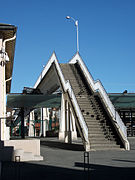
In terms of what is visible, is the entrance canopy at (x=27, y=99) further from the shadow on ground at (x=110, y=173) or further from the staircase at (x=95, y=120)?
the shadow on ground at (x=110, y=173)

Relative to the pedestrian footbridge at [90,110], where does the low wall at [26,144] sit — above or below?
below

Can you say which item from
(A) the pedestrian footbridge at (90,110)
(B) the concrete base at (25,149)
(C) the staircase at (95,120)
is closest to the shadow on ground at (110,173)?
(B) the concrete base at (25,149)

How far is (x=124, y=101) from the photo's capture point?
27250 mm

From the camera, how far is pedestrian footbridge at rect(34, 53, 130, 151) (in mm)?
15312

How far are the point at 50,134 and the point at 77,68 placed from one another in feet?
56.5

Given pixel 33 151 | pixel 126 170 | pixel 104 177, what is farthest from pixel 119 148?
pixel 104 177

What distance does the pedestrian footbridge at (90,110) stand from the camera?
1531cm

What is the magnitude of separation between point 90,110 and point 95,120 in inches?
41.6

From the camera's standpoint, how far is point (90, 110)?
17.9m

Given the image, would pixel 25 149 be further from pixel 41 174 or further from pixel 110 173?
pixel 110 173

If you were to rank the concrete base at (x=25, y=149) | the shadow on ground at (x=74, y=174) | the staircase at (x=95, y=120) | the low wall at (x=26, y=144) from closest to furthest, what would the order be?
the shadow on ground at (x=74, y=174), the concrete base at (x=25, y=149), the low wall at (x=26, y=144), the staircase at (x=95, y=120)

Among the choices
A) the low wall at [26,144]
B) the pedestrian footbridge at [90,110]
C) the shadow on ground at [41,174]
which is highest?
the pedestrian footbridge at [90,110]

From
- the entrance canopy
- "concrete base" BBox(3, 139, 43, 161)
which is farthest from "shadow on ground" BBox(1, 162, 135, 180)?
the entrance canopy

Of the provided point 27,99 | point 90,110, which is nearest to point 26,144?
point 90,110
